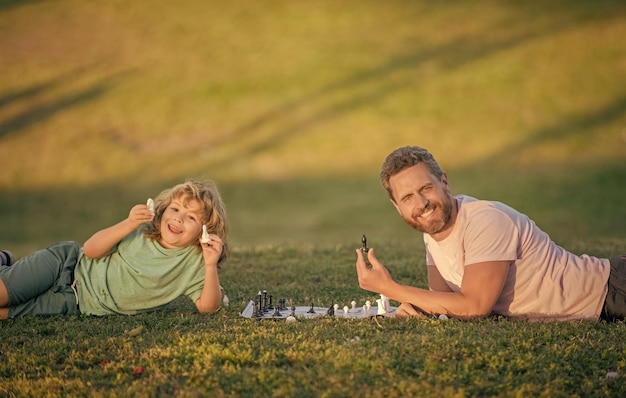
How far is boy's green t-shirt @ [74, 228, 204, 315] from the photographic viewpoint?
7266 mm

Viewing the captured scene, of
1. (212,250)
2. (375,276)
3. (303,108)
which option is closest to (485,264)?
(375,276)

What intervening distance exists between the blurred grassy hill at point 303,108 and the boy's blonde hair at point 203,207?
11.7 metres

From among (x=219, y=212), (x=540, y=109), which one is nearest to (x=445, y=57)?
(x=540, y=109)

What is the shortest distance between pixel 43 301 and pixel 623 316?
4.75 meters

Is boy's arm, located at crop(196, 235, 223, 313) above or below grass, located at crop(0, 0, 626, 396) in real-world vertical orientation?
below

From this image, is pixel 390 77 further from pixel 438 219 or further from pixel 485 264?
pixel 485 264

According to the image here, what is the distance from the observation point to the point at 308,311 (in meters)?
7.25

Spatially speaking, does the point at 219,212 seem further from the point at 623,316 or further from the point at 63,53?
the point at 63,53

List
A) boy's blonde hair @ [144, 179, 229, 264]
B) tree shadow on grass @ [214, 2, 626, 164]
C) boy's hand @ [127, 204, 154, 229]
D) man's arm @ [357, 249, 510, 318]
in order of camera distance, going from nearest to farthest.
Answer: man's arm @ [357, 249, 510, 318] < boy's hand @ [127, 204, 154, 229] < boy's blonde hair @ [144, 179, 229, 264] < tree shadow on grass @ [214, 2, 626, 164]

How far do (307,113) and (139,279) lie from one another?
20999 millimetres

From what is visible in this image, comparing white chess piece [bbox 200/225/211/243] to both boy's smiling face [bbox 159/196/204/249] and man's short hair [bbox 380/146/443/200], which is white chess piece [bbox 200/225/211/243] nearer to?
boy's smiling face [bbox 159/196/204/249]

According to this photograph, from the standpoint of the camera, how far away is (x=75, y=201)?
77.8 ft

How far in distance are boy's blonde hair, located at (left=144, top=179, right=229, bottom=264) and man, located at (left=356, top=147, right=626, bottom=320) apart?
1.59 m

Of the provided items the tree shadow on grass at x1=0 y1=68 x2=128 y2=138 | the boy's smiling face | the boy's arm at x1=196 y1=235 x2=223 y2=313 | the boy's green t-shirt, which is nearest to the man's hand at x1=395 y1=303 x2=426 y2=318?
the boy's arm at x1=196 y1=235 x2=223 y2=313
